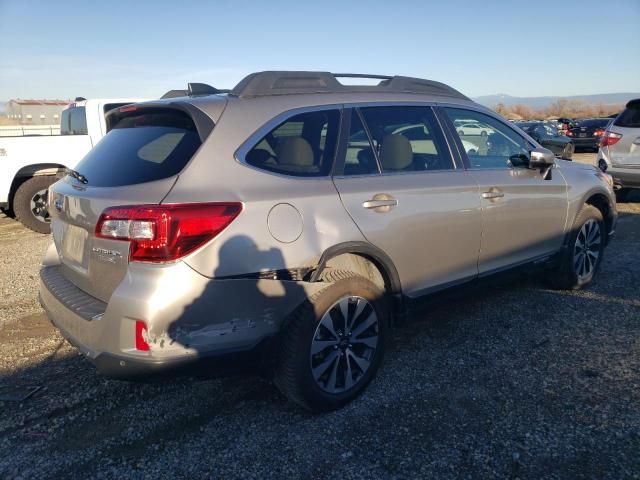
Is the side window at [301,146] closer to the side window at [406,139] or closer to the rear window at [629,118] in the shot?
the side window at [406,139]

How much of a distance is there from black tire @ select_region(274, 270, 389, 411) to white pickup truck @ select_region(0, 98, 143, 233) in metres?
6.14

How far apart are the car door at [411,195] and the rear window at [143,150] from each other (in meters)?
0.88

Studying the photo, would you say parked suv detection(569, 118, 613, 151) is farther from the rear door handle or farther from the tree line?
the tree line

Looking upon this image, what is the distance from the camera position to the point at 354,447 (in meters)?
2.66

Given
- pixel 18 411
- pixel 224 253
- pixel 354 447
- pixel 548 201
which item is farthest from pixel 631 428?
pixel 18 411

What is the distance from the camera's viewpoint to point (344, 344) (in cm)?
297

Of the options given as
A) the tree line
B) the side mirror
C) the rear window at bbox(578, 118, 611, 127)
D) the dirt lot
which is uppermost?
the tree line

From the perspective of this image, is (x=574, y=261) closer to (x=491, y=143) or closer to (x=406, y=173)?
(x=491, y=143)

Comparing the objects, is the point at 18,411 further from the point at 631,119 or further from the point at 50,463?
the point at 631,119

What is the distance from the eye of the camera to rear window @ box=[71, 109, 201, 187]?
262cm

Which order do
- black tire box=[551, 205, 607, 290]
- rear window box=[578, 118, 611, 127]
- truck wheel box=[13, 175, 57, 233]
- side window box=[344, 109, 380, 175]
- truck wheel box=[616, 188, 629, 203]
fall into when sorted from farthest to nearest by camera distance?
1. rear window box=[578, 118, 611, 127]
2. truck wheel box=[616, 188, 629, 203]
3. truck wheel box=[13, 175, 57, 233]
4. black tire box=[551, 205, 607, 290]
5. side window box=[344, 109, 380, 175]

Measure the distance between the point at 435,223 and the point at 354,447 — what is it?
1.48 metres

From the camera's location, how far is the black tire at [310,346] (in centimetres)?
271

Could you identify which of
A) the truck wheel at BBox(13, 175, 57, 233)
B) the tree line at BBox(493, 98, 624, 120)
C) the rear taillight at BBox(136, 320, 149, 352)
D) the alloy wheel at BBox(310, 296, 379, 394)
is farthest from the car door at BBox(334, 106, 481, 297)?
the tree line at BBox(493, 98, 624, 120)
